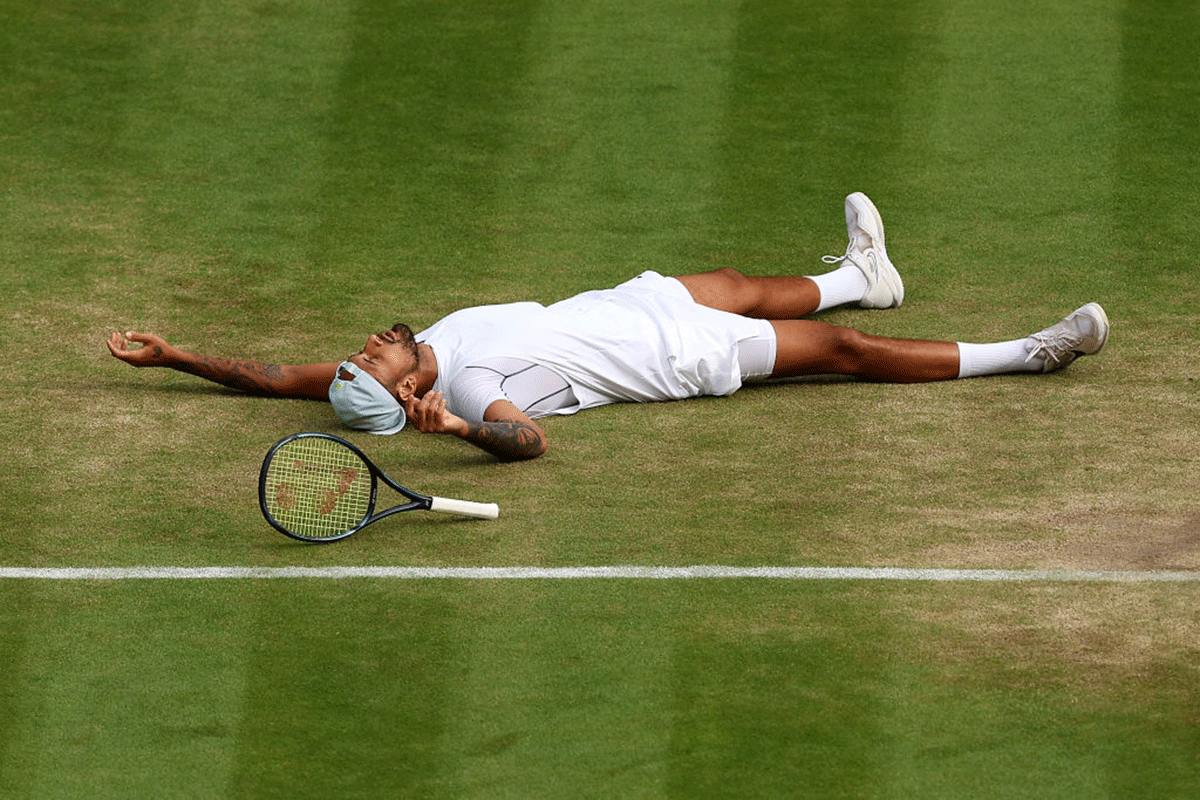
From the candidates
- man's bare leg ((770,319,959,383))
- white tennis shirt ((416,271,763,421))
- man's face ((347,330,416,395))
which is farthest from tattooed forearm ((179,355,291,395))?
man's bare leg ((770,319,959,383))

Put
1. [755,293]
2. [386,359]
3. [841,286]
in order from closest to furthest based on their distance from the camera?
[386,359], [755,293], [841,286]

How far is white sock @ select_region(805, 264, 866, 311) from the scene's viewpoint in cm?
1005

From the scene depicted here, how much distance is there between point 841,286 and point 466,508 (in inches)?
133

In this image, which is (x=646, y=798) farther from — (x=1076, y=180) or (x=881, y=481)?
(x=1076, y=180)

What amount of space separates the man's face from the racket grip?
43.2 inches

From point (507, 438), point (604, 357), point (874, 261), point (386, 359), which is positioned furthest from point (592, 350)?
point (874, 261)

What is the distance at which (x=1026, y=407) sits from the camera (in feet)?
28.7

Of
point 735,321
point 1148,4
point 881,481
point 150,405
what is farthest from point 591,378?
point 1148,4

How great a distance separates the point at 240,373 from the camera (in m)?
9.09

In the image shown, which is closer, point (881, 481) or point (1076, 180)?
point (881, 481)

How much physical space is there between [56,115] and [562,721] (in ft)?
26.6

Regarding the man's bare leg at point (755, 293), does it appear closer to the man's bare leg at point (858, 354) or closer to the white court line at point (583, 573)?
the man's bare leg at point (858, 354)

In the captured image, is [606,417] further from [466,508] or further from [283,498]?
[283,498]

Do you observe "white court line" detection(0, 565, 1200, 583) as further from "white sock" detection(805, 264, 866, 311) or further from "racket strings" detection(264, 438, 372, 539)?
"white sock" detection(805, 264, 866, 311)
